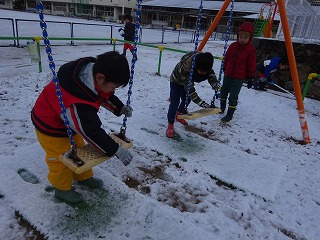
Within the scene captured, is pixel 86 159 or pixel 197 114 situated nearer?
pixel 86 159

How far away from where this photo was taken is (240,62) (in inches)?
160

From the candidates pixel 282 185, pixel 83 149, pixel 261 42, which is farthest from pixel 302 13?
pixel 83 149

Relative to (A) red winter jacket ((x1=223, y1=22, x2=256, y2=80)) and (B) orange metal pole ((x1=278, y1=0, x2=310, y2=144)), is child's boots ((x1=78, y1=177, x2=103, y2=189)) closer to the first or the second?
(A) red winter jacket ((x1=223, y1=22, x2=256, y2=80))

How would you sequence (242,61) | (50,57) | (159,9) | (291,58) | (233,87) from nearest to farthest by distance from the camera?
1. (50,57)
2. (291,58)
3. (242,61)
4. (233,87)
5. (159,9)

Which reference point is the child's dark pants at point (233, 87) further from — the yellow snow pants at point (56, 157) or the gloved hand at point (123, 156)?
the yellow snow pants at point (56, 157)

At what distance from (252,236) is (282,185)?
96 cm

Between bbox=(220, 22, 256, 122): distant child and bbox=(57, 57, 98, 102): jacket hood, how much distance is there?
2994 mm

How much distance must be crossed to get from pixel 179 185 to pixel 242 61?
8.16 feet

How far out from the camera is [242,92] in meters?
6.37

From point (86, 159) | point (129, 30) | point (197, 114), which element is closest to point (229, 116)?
point (197, 114)

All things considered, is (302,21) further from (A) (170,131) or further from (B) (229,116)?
(A) (170,131)

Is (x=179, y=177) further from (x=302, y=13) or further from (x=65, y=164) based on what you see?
(x=302, y=13)

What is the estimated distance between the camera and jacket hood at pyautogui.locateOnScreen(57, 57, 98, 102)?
1665mm

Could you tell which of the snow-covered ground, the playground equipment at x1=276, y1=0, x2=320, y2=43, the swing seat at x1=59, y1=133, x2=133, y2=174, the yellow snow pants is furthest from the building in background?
the yellow snow pants
